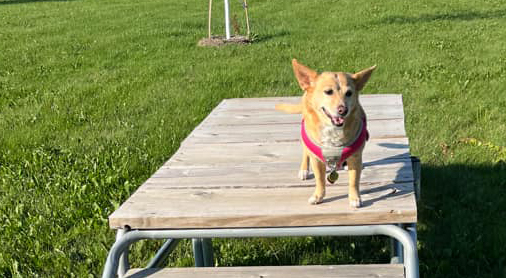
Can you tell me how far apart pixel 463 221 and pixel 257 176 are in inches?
68.1

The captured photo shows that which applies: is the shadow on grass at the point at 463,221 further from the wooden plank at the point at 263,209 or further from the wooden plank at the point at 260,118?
the wooden plank at the point at 263,209

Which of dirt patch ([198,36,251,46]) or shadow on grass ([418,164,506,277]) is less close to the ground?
dirt patch ([198,36,251,46])

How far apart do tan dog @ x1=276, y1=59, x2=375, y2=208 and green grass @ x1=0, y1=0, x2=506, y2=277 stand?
1.35 meters

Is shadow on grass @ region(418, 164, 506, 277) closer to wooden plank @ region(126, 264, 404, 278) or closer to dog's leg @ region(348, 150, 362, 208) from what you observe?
wooden plank @ region(126, 264, 404, 278)

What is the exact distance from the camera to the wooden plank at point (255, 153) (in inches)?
101

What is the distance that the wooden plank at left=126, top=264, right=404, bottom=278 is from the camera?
6.43ft

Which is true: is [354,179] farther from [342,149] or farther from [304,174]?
[304,174]

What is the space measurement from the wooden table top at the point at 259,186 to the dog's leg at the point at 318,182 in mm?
29

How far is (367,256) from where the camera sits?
325 cm

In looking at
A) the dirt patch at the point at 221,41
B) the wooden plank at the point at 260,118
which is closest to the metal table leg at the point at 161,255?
the wooden plank at the point at 260,118

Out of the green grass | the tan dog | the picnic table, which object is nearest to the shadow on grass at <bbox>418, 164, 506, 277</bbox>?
the green grass

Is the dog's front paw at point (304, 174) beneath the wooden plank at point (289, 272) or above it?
above

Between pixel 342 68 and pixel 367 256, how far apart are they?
4438 mm

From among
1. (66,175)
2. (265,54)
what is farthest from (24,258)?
(265,54)
